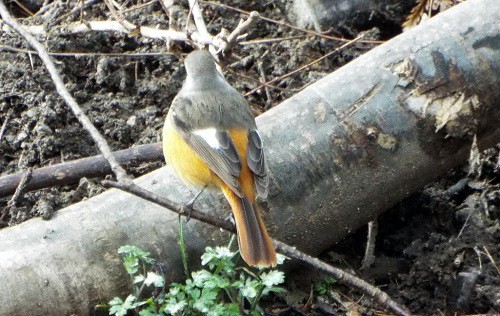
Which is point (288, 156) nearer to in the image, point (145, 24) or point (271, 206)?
point (271, 206)

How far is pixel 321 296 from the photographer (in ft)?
14.3

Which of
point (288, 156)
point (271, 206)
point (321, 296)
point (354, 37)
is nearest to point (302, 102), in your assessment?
point (288, 156)

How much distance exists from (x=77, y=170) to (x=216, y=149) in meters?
0.89

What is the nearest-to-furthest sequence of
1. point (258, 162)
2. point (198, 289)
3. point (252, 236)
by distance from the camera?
1. point (252, 236)
2. point (198, 289)
3. point (258, 162)

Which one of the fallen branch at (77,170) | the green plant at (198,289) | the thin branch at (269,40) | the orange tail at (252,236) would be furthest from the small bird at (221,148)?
the thin branch at (269,40)

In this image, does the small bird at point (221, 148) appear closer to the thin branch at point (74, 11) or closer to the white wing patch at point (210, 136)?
the white wing patch at point (210, 136)

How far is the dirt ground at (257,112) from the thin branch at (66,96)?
234 mm

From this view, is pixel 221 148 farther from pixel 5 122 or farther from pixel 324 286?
pixel 5 122

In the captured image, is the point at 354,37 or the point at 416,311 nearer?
the point at 416,311

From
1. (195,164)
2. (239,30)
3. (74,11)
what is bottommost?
(195,164)

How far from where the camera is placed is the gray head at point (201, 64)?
15.1ft

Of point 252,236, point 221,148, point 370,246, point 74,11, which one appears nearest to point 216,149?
point 221,148

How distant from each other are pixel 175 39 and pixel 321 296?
77.1 inches

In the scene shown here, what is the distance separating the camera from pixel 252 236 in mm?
3707
